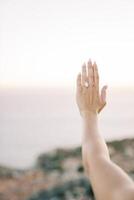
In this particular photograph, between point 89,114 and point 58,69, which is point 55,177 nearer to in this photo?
point 89,114

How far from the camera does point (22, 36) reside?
1759mm

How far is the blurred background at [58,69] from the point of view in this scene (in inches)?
67.4

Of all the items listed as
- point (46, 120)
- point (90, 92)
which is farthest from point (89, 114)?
point (46, 120)

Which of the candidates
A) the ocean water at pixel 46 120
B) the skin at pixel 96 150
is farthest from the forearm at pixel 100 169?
the ocean water at pixel 46 120

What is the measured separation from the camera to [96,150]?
148 cm

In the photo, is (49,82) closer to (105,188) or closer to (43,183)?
(43,183)

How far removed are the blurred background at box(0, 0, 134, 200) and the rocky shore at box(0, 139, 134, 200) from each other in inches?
0.7

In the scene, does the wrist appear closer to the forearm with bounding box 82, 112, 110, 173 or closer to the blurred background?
the forearm with bounding box 82, 112, 110, 173

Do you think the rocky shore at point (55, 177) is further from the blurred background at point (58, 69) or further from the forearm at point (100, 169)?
the forearm at point (100, 169)

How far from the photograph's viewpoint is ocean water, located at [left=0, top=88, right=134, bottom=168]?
1702mm

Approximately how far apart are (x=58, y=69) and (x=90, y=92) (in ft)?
0.75

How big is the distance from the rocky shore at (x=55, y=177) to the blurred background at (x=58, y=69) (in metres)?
0.02

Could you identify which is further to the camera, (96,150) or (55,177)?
(55,177)

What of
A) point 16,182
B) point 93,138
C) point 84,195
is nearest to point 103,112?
point 93,138
